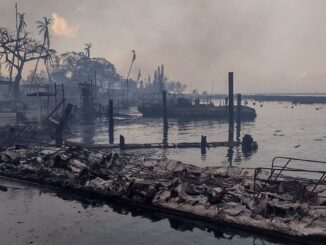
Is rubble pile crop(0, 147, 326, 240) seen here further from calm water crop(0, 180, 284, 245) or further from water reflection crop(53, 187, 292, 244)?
calm water crop(0, 180, 284, 245)

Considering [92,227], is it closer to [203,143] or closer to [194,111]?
[203,143]

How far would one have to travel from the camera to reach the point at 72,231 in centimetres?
1434

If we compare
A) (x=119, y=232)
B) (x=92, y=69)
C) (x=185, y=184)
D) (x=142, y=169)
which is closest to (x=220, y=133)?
(x=142, y=169)

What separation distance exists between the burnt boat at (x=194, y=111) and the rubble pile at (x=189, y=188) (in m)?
51.4

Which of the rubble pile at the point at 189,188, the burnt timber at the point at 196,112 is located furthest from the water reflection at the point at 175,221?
the burnt timber at the point at 196,112

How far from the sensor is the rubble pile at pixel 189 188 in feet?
45.2

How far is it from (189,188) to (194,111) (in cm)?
5814

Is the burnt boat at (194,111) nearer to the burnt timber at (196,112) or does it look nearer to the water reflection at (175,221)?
the burnt timber at (196,112)

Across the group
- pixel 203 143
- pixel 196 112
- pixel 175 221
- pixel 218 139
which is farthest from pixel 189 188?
pixel 196 112

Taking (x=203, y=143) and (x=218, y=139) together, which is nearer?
(x=203, y=143)

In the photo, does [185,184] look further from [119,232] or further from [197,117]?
[197,117]

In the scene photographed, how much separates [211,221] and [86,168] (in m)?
8.82

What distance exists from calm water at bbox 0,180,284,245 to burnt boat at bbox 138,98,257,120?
57628 mm

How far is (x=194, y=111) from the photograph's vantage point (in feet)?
244
